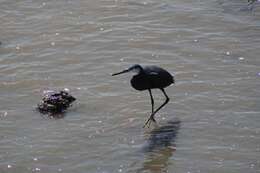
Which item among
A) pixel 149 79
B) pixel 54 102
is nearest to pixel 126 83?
pixel 149 79

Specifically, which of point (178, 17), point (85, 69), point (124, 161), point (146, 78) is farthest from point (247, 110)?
point (178, 17)

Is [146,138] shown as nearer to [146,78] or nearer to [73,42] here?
[146,78]

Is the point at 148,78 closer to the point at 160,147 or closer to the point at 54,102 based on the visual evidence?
the point at 160,147

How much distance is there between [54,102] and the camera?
10.4 meters

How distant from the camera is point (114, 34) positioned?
518 inches

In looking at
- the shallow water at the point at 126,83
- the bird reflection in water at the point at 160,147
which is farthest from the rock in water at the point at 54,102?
the bird reflection in water at the point at 160,147

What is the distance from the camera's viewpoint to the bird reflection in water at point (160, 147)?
9.08 m

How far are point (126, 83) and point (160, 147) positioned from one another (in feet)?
7.07

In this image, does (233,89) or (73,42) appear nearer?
(233,89)

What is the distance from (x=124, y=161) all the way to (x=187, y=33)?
4445 mm

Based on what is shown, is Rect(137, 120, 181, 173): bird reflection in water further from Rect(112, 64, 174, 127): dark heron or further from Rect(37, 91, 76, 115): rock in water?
Rect(37, 91, 76, 115): rock in water

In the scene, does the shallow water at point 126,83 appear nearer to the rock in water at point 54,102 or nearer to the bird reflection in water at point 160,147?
the bird reflection in water at point 160,147

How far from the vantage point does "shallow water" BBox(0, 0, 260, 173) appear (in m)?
9.29

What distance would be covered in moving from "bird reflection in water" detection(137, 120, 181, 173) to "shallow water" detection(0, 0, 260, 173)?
0.06 ft
